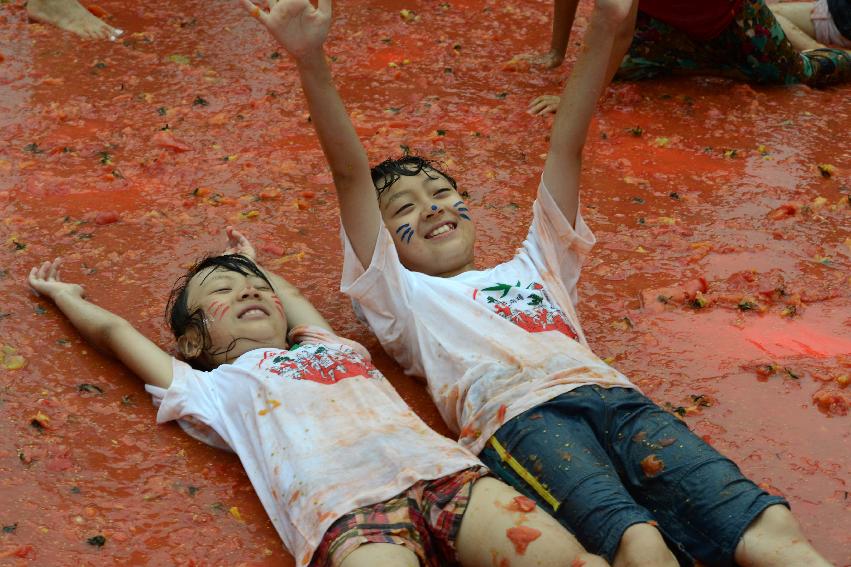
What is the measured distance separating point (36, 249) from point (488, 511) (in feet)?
7.41

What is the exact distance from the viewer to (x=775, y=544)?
2.57 m

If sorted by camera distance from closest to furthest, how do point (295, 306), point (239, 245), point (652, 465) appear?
point (652, 465) < point (295, 306) < point (239, 245)

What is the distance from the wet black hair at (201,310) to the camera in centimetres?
321

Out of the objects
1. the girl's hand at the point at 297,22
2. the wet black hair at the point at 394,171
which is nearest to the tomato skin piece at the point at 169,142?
the wet black hair at the point at 394,171

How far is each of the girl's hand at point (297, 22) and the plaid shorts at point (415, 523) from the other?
1.19 meters

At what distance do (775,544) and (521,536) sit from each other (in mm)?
613

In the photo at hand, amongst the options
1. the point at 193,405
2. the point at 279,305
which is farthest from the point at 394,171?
the point at 193,405

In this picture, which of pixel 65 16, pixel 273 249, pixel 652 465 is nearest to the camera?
pixel 652 465

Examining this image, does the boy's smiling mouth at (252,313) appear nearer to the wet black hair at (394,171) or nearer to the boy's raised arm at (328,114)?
the boy's raised arm at (328,114)

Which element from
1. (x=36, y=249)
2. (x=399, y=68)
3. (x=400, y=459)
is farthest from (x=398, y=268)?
(x=399, y=68)

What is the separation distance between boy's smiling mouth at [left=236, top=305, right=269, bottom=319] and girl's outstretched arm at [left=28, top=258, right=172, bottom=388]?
256 millimetres

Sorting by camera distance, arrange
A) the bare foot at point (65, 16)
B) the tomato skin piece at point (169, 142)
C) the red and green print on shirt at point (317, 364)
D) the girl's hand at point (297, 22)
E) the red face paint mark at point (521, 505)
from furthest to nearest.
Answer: the bare foot at point (65, 16) < the tomato skin piece at point (169, 142) < the red and green print on shirt at point (317, 364) < the girl's hand at point (297, 22) < the red face paint mark at point (521, 505)

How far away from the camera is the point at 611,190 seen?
15.1 feet

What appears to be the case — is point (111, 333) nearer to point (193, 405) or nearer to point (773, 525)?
point (193, 405)
